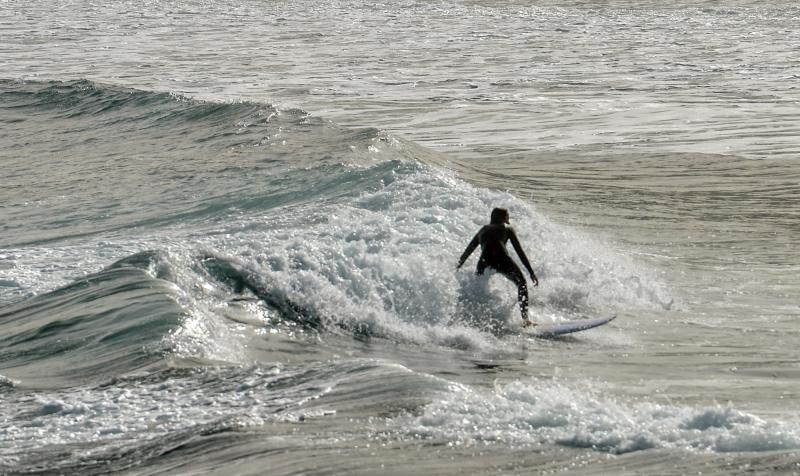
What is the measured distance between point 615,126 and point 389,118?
555cm

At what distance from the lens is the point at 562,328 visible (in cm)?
1283

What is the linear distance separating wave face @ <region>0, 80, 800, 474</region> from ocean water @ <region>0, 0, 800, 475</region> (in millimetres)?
40

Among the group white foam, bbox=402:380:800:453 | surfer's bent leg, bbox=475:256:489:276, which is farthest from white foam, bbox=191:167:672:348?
white foam, bbox=402:380:800:453

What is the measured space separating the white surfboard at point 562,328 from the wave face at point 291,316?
0.29 m

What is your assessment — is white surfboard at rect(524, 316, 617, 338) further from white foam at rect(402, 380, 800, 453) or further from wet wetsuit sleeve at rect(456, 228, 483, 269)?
white foam at rect(402, 380, 800, 453)

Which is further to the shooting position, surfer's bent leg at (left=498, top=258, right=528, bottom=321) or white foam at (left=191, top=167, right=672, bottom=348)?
white foam at (left=191, top=167, right=672, bottom=348)

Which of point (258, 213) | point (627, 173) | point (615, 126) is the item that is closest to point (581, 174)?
point (627, 173)

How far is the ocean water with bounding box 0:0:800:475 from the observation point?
8.88 m

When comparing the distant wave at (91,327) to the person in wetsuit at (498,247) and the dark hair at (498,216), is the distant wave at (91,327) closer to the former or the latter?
the person in wetsuit at (498,247)

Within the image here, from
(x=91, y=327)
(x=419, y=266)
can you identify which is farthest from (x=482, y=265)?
(x=91, y=327)

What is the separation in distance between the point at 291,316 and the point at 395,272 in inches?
67.1

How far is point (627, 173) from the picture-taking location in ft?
78.8

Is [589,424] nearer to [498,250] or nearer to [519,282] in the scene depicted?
[519,282]

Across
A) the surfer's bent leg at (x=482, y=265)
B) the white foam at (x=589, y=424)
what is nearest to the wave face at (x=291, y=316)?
the white foam at (x=589, y=424)
